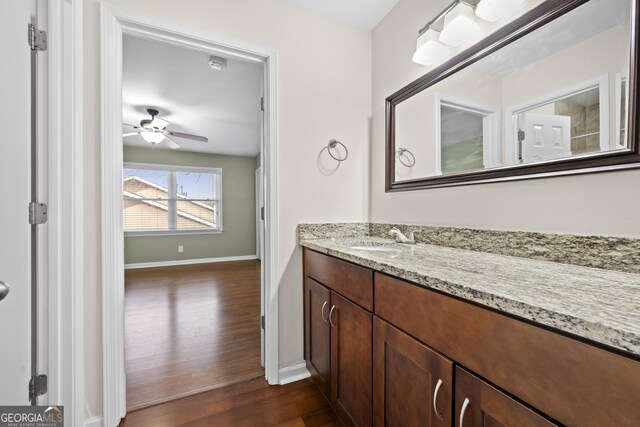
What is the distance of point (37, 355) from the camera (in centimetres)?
107

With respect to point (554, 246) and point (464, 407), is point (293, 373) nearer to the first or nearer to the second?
point (464, 407)

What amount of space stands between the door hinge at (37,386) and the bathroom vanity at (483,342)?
1282 millimetres

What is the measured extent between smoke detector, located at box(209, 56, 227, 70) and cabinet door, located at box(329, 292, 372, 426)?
219 centimetres

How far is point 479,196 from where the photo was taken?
4.09 feet

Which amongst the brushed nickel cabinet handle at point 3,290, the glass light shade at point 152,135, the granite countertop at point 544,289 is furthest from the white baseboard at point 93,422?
the glass light shade at point 152,135

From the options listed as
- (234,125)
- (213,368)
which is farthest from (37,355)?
(234,125)

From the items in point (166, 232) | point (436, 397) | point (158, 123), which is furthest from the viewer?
point (166, 232)

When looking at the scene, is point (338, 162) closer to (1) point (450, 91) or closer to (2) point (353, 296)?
(1) point (450, 91)

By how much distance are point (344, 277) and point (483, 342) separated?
65cm

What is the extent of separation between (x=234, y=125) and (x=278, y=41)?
2493 mm

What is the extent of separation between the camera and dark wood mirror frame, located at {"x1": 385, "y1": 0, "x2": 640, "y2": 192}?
80 centimetres

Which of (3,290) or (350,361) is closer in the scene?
(3,290)

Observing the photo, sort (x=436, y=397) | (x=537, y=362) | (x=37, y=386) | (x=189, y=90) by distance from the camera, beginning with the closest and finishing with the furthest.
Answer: (x=537, y=362), (x=436, y=397), (x=37, y=386), (x=189, y=90)

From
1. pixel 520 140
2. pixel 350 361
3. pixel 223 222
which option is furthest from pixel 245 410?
pixel 223 222
